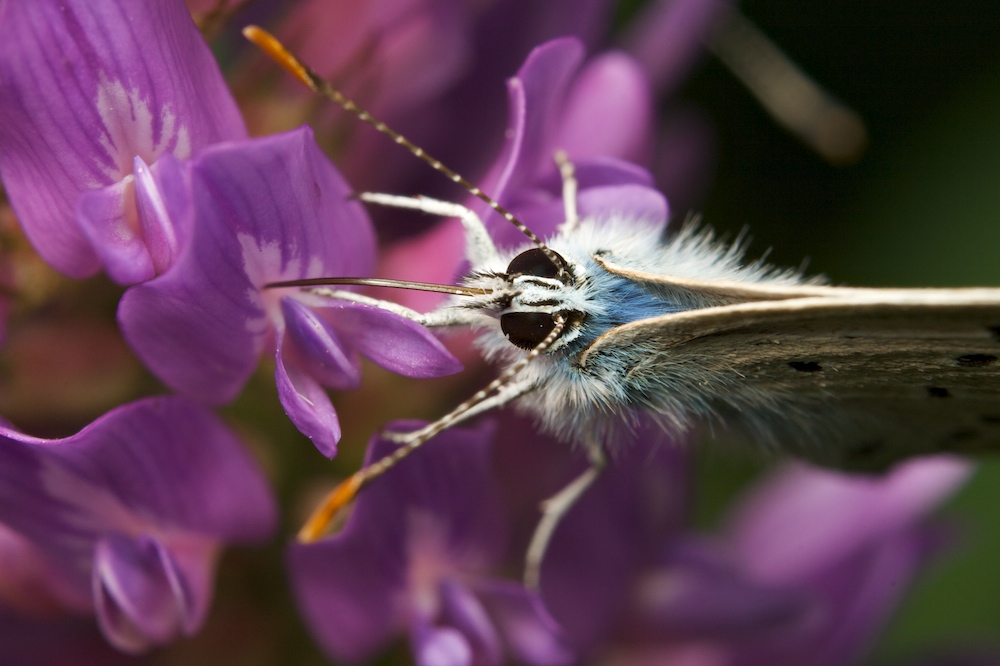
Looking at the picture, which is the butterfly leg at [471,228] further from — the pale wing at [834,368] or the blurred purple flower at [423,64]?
the blurred purple flower at [423,64]

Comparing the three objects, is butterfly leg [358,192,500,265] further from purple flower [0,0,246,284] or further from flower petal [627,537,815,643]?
flower petal [627,537,815,643]

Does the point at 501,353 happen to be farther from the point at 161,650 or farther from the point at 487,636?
the point at 161,650

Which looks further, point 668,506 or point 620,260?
point 668,506

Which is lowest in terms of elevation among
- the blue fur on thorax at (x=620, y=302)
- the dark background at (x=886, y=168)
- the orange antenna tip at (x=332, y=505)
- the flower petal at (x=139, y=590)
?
the flower petal at (x=139, y=590)

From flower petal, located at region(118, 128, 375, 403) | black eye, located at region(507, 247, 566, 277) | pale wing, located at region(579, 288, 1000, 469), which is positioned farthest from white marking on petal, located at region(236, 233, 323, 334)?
pale wing, located at region(579, 288, 1000, 469)

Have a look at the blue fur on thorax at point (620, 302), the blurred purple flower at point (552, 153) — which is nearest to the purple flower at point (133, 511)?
the blurred purple flower at point (552, 153)

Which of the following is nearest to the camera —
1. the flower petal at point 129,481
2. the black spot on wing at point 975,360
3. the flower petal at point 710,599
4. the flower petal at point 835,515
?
the flower petal at point 129,481

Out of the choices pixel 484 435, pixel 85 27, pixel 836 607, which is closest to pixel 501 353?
pixel 484 435
